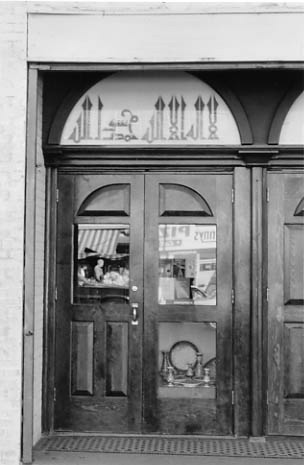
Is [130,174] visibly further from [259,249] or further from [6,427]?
[6,427]

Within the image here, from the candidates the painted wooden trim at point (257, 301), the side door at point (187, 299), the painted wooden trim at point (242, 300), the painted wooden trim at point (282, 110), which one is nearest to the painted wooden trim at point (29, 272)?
the side door at point (187, 299)

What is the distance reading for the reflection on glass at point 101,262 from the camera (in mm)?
5586

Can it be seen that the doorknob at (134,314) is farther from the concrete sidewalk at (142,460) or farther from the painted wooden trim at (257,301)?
the concrete sidewalk at (142,460)

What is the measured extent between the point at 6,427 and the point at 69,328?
993mm

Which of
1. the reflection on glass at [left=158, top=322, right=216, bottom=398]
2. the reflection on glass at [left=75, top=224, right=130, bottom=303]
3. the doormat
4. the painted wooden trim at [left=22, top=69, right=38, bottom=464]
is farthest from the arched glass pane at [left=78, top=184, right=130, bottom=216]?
the doormat

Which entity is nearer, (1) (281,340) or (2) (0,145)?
(2) (0,145)

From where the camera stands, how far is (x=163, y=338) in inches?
219

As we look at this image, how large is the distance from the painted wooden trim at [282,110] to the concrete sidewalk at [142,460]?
2447 millimetres

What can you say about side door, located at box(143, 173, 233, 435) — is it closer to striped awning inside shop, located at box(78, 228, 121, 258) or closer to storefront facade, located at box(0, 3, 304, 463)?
storefront facade, located at box(0, 3, 304, 463)

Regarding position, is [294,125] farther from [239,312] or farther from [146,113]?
[239,312]

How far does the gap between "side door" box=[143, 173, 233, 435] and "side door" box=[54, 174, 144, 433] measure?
0.11 metres

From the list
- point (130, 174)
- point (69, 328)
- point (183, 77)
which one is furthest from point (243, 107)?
point (69, 328)

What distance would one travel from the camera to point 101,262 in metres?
5.62

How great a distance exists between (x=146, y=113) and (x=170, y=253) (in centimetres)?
116
